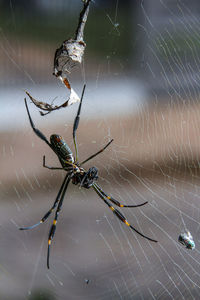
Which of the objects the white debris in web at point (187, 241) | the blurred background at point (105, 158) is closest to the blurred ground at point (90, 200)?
the blurred background at point (105, 158)

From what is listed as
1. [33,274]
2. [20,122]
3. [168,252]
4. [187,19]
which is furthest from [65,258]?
[187,19]

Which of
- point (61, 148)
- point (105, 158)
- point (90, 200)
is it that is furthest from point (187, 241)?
point (90, 200)

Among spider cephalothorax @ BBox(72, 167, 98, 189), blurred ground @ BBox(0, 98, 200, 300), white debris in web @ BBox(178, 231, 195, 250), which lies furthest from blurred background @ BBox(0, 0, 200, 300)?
spider cephalothorax @ BBox(72, 167, 98, 189)

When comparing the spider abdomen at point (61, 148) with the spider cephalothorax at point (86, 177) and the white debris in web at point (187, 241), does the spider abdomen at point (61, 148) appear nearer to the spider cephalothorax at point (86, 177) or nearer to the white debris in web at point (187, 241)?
the spider cephalothorax at point (86, 177)

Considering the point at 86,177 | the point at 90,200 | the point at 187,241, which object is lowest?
the point at 90,200

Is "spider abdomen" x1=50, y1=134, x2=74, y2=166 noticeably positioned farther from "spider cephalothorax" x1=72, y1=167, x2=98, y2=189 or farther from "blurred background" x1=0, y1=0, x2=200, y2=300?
"blurred background" x1=0, y1=0, x2=200, y2=300

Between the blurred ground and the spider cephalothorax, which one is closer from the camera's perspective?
the spider cephalothorax

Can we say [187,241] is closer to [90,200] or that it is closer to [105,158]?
[105,158]
